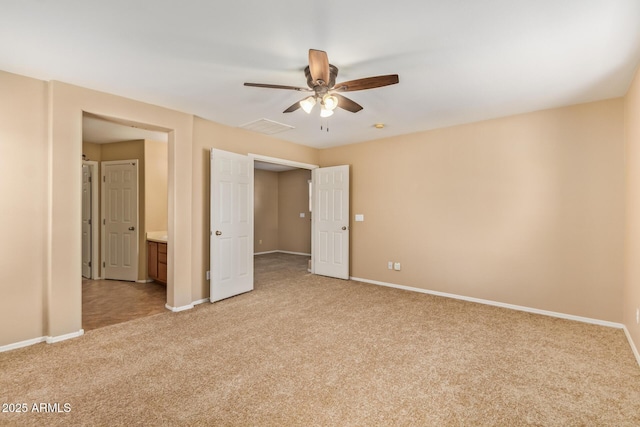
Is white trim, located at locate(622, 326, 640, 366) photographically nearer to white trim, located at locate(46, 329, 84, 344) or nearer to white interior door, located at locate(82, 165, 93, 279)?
white trim, located at locate(46, 329, 84, 344)

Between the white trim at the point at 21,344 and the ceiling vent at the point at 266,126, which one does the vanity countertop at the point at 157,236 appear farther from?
the ceiling vent at the point at 266,126

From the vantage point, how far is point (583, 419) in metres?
1.83

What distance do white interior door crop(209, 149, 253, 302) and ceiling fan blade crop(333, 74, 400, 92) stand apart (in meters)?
2.30

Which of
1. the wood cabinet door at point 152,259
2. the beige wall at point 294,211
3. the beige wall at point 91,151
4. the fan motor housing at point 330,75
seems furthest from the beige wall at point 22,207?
the beige wall at point 294,211

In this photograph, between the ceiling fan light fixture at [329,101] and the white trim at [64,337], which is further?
the white trim at [64,337]

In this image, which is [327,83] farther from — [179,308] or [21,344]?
[21,344]

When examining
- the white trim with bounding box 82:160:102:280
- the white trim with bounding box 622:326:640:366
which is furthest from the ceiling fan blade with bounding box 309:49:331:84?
the white trim with bounding box 82:160:102:280

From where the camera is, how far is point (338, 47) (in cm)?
230

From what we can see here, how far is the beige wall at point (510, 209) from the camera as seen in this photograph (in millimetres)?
3348

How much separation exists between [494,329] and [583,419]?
1415mm

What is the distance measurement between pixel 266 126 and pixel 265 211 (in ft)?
15.6

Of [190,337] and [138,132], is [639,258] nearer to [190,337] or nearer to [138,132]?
[190,337]

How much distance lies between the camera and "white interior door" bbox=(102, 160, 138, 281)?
5316 mm

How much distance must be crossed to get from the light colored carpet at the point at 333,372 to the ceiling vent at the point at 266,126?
258cm
